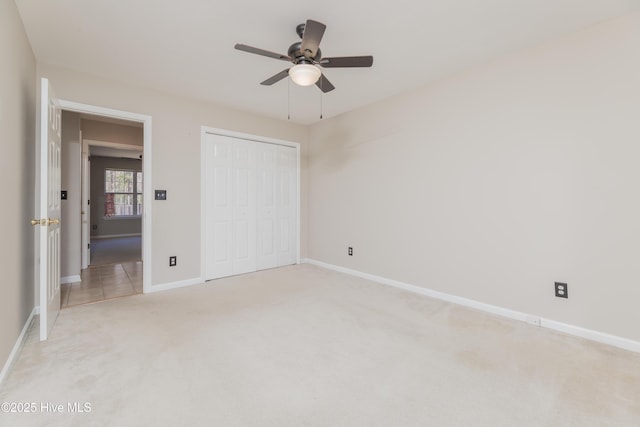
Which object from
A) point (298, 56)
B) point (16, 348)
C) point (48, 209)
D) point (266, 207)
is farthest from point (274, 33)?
point (16, 348)

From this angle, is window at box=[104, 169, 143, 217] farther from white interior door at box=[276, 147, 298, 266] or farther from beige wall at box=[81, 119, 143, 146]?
white interior door at box=[276, 147, 298, 266]

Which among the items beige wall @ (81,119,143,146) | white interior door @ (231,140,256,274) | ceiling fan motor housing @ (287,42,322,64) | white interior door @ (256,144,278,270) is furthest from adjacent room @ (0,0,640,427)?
beige wall @ (81,119,143,146)

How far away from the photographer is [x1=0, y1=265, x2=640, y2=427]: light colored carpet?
1.46 meters

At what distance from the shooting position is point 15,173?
209 centimetres

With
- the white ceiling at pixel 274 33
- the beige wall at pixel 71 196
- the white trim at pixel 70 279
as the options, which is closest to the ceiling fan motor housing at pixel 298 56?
the white ceiling at pixel 274 33

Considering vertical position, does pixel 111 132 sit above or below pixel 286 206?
above

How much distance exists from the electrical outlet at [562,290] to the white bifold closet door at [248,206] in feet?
11.5

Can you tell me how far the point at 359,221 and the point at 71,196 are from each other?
403cm

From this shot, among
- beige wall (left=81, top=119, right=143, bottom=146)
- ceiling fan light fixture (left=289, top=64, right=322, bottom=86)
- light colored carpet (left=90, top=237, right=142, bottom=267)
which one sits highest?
beige wall (left=81, top=119, right=143, bottom=146)

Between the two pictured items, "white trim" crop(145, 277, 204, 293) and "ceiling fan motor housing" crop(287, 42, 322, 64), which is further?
"white trim" crop(145, 277, 204, 293)

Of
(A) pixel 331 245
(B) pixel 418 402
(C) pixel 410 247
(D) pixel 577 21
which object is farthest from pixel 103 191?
(D) pixel 577 21

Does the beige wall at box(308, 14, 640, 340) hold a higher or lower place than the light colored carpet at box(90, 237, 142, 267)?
higher

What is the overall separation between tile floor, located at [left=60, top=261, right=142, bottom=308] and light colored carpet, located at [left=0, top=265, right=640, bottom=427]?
1.30 ft

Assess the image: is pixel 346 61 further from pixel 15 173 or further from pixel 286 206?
pixel 286 206
